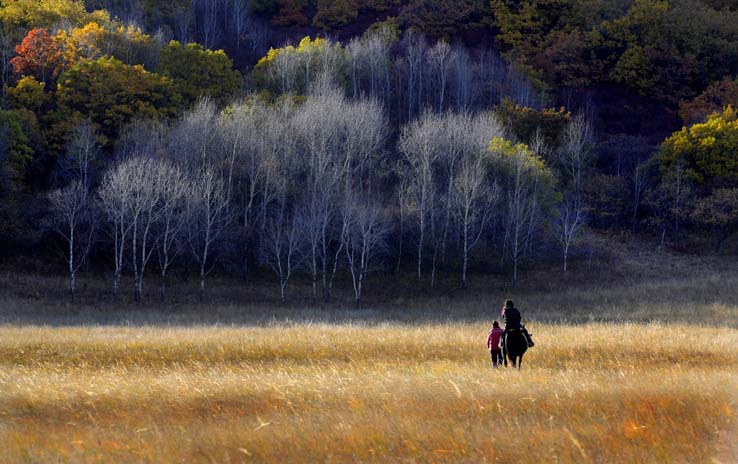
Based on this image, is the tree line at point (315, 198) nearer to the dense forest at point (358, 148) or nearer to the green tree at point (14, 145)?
the dense forest at point (358, 148)

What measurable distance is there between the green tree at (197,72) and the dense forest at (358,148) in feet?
0.46

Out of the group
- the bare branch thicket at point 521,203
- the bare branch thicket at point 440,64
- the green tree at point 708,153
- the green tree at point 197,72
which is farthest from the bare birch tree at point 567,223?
the green tree at point 197,72

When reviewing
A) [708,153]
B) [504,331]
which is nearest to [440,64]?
[708,153]

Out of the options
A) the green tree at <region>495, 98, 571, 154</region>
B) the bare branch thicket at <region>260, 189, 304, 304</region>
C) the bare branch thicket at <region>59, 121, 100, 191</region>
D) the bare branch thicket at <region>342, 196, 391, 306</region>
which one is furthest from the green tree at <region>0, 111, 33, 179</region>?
the green tree at <region>495, 98, 571, 154</region>

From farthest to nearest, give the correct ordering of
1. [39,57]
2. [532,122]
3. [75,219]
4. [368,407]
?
[532,122] → [39,57] → [75,219] → [368,407]

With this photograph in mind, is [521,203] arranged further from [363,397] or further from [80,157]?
[363,397]

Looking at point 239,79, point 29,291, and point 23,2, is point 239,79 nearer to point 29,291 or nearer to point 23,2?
point 23,2

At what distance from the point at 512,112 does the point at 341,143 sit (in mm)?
14225

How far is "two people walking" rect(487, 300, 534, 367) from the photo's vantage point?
13141 millimetres

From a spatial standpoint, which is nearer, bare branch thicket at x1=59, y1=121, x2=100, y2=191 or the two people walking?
the two people walking

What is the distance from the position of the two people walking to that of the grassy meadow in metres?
0.65

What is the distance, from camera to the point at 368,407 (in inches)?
408

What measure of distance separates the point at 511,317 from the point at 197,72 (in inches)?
1803

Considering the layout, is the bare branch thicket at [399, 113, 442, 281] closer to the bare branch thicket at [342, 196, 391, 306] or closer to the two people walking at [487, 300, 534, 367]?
the bare branch thicket at [342, 196, 391, 306]
